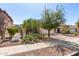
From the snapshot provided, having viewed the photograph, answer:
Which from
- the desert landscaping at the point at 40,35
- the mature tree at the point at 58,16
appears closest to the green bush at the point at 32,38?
the desert landscaping at the point at 40,35

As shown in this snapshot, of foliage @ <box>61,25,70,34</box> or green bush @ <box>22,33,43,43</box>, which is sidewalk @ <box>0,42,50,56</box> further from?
foliage @ <box>61,25,70,34</box>

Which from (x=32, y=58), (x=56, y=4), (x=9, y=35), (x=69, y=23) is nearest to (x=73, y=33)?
(x=69, y=23)

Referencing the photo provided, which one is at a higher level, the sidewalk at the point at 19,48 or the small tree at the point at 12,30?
the small tree at the point at 12,30

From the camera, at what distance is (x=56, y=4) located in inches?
121

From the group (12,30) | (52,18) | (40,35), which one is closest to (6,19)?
(12,30)

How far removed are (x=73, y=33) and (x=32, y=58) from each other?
65 centimetres

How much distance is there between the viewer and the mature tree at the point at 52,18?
122 inches

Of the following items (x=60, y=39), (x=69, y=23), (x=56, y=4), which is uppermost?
(x=56, y=4)

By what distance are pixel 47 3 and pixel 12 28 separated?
1.89ft

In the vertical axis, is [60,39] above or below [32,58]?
above

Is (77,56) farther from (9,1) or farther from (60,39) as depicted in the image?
(9,1)

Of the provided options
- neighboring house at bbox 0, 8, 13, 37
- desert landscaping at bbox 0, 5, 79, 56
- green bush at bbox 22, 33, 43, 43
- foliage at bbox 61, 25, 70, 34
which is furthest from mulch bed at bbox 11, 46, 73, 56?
neighboring house at bbox 0, 8, 13, 37

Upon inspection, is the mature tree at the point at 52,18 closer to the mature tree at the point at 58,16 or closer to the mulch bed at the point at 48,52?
the mature tree at the point at 58,16

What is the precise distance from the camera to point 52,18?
3100 millimetres
